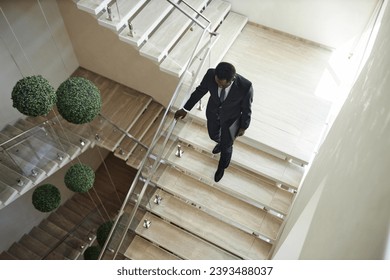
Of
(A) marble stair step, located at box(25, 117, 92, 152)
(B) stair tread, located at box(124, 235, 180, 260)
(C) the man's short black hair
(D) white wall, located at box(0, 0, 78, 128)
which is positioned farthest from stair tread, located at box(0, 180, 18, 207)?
(C) the man's short black hair

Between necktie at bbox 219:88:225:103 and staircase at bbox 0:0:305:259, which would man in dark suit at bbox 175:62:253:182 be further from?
staircase at bbox 0:0:305:259

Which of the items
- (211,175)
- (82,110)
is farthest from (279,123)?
(82,110)

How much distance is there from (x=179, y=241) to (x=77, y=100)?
7.98ft

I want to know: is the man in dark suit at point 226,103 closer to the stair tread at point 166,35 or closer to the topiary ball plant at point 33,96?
the stair tread at point 166,35

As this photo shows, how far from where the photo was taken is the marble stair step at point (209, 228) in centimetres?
468

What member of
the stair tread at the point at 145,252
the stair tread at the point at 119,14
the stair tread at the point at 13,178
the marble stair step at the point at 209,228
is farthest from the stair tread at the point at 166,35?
the stair tread at the point at 13,178

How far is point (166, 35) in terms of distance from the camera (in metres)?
5.54

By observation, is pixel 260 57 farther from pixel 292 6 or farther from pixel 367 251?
pixel 367 251

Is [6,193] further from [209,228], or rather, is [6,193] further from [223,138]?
[223,138]

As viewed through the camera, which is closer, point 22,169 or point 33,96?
point 33,96

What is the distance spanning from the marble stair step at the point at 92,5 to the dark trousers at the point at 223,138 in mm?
2302

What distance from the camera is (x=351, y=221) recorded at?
1.72 metres

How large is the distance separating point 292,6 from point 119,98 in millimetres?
4588

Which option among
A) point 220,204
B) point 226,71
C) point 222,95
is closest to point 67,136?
point 220,204
